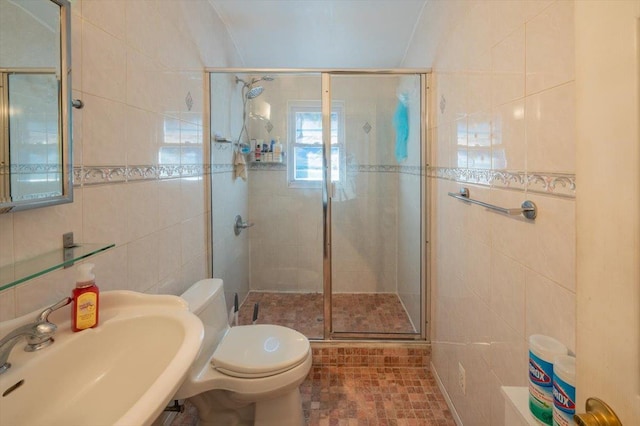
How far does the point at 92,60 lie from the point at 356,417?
1954mm

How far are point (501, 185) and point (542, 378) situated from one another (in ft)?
2.18

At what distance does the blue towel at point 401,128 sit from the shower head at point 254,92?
3.77 ft

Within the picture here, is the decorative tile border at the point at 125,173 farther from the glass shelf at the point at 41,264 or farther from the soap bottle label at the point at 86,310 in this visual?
the soap bottle label at the point at 86,310

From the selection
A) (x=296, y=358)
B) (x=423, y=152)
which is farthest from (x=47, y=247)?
(x=423, y=152)

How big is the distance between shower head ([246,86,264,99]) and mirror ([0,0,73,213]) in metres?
1.85

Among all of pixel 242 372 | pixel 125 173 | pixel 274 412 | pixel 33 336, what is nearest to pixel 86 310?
pixel 33 336

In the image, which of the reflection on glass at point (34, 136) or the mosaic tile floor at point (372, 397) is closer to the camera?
the reflection on glass at point (34, 136)

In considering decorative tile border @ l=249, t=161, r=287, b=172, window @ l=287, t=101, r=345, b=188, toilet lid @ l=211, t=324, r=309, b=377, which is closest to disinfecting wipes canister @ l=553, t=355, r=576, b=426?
toilet lid @ l=211, t=324, r=309, b=377

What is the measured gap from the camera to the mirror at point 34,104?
75 centimetres

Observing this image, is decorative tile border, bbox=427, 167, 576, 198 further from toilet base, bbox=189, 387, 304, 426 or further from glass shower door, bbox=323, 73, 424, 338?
toilet base, bbox=189, 387, 304, 426

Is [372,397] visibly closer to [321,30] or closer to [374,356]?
[374,356]

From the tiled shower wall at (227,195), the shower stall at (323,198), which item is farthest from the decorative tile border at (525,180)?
the tiled shower wall at (227,195)

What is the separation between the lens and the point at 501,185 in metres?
1.17

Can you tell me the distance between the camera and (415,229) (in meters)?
2.38
